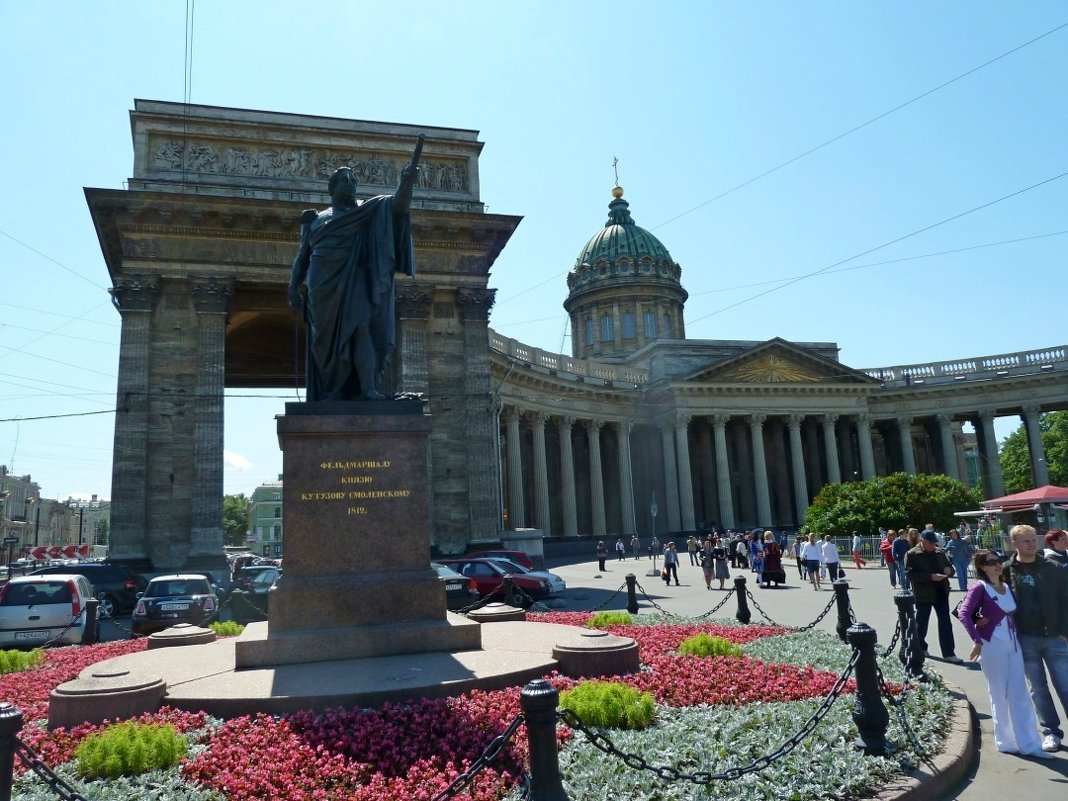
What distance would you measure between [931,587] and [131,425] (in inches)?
1079

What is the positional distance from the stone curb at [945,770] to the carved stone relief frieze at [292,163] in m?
30.7

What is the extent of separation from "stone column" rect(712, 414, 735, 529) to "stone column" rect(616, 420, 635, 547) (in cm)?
692

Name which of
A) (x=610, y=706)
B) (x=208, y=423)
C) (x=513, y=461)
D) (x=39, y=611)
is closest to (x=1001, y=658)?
(x=610, y=706)

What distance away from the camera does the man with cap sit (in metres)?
11.7

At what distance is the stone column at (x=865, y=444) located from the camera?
66125mm

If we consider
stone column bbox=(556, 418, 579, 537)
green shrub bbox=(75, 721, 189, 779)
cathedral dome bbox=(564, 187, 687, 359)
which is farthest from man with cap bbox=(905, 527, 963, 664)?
cathedral dome bbox=(564, 187, 687, 359)

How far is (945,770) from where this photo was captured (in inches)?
241

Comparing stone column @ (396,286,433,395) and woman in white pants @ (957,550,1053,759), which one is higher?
stone column @ (396,286,433,395)

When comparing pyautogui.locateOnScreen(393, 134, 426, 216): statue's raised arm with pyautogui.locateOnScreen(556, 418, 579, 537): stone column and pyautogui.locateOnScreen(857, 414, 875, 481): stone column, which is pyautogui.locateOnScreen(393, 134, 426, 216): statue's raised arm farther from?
pyautogui.locateOnScreen(857, 414, 875, 481): stone column

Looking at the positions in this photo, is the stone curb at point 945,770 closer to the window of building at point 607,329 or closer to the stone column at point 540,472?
the stone column at point 540,472

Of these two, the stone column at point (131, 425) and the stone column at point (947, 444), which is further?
the stone column at point (947, 444)

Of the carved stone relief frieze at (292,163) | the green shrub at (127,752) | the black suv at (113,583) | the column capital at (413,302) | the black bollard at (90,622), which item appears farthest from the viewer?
the column capital at (413,302)

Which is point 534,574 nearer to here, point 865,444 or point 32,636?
point 32,636

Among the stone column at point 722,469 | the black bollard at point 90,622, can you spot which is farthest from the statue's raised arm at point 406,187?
the stone column at point 722,469
